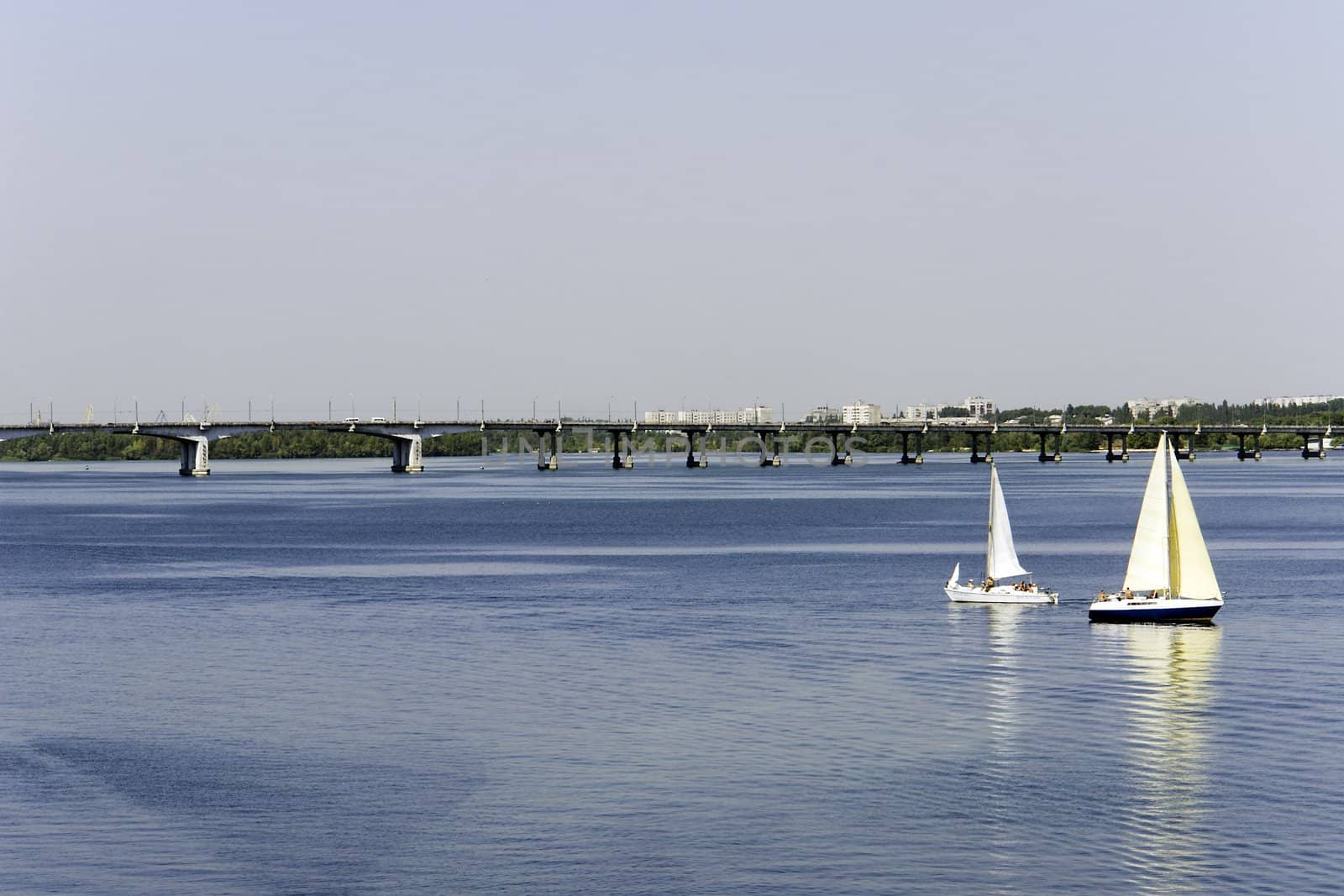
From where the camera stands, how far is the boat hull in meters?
65.4

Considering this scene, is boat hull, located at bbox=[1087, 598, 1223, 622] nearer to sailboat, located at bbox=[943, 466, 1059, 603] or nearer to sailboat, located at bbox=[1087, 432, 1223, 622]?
sailboat, located at bbox=[1087, 432, 1223, 622]

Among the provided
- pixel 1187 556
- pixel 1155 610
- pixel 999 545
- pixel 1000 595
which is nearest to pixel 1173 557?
pixel 1187 556

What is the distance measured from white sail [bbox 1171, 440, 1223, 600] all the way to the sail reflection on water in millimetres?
2963

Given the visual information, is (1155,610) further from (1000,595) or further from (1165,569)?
(1000,595)

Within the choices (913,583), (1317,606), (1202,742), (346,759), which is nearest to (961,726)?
(1202,742)

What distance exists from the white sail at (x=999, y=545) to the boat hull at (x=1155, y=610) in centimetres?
1055

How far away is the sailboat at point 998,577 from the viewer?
74250 millimetres

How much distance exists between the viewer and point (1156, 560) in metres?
67.1

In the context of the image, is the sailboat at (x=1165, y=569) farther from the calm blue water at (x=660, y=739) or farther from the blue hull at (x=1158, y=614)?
the calm blue water at (x=660, y=739)

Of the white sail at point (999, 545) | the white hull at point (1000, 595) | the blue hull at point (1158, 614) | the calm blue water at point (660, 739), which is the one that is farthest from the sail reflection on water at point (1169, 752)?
the white sail at point (999, 545)

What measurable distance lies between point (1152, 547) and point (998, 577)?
11408 millimetres

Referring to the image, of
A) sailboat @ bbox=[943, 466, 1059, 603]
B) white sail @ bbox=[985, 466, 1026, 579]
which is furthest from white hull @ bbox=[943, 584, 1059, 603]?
white sail @ bbox=[985, 466, 1026, 579]

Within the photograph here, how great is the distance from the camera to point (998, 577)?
3044 inches

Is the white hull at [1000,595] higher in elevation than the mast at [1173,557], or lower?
lower
